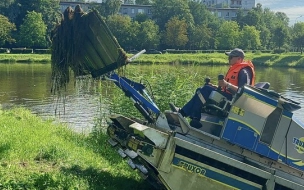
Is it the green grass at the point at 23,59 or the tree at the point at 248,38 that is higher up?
the tree at the point at 248,38

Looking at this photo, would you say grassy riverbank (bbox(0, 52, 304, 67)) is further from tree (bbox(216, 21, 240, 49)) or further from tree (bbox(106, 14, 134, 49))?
tree (bbox(106, 14, 134, 49))

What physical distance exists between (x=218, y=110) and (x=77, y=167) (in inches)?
101

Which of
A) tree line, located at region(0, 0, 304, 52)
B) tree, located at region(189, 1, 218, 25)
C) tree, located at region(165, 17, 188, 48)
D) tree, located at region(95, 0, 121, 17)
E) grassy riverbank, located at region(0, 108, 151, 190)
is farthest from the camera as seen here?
tree, located at region(189, 1, 218, 25)

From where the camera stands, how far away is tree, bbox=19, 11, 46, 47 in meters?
62.8

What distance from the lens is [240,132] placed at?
20.8ft

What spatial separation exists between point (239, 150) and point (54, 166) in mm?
3034

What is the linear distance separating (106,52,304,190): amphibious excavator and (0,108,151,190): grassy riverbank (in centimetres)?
91

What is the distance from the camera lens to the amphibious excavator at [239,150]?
20.3 feet

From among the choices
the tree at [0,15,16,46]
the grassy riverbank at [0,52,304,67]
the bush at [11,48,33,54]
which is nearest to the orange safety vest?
the grassy riverbank at [0,52,304,67]

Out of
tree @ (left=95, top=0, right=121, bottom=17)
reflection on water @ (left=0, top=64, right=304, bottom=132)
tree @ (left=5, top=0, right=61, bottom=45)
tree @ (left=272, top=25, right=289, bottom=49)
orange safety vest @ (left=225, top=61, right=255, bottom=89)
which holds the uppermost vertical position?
tree @ (left=95, top=0, right=121, bottom=17)

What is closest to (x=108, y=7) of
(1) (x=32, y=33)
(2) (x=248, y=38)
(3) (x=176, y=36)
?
(3) (x=176, y=36)

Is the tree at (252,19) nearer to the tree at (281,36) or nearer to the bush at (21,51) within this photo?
the tree at (281,36)

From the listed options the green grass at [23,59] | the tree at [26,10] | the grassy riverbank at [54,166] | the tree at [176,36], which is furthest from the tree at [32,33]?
the grassy riverbank at [54,166]

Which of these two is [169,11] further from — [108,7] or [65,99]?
[65,99]
